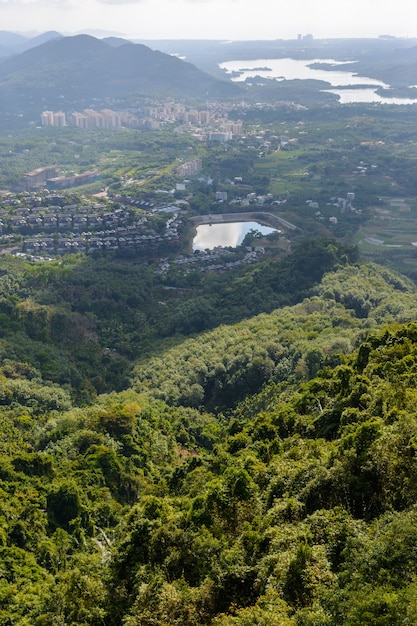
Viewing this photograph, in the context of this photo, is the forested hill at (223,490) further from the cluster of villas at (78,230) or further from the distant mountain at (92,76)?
the distant mountain at (92,76)

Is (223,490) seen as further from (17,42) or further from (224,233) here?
(17,42)

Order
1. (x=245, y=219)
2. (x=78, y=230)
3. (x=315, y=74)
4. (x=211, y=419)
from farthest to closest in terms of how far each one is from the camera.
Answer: (x=315, y=74), (x=245, y=219), (x=78, y=230), (x=211, y=419)

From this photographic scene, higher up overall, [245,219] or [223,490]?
[223,490]

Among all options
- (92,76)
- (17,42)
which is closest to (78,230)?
(92,76)

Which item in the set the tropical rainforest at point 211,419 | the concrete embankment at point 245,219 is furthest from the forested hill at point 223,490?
the concrete embankment at point 245,219

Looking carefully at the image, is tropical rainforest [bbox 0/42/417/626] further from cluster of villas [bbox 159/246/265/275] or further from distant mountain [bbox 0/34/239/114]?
distant mountain [bbox 0/34/239/114]

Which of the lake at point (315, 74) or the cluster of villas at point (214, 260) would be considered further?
the lake at point (315, 74)

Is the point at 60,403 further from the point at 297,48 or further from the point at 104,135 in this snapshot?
the point at 297,48
